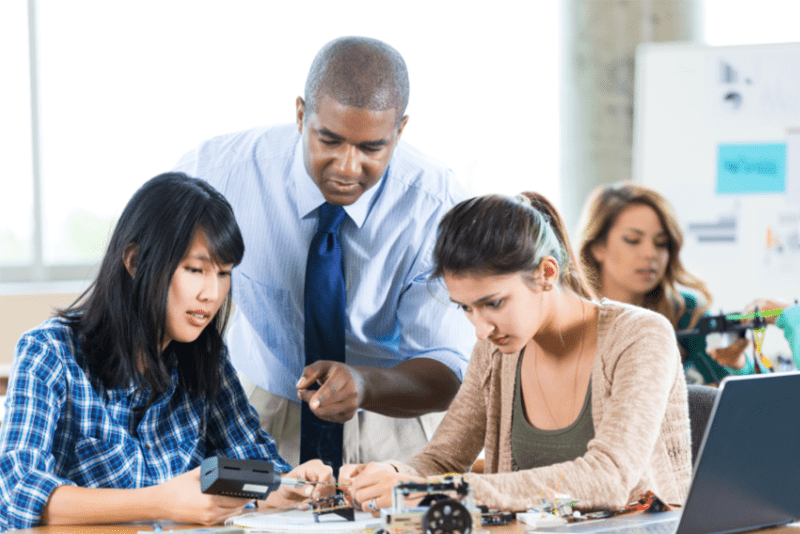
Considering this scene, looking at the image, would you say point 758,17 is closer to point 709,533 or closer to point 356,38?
point 356,38

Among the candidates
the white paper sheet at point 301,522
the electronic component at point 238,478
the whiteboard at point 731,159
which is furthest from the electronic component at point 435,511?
the whiteboard at point 731,159

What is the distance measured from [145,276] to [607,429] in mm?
884

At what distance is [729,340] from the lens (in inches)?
115

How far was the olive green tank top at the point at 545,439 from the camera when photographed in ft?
5.20

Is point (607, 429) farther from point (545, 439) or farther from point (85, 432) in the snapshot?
point (85, 432)

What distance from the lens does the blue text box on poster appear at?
3.31 m

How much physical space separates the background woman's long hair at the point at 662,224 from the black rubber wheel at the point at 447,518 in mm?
1937

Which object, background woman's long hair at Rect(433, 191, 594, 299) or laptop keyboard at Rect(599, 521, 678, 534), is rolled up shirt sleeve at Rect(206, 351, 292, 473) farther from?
laptop keyboard at Rect(599, 521, 678, 534)

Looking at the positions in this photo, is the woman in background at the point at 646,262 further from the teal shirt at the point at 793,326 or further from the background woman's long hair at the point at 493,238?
the background woman's long hair at the point at 493,238

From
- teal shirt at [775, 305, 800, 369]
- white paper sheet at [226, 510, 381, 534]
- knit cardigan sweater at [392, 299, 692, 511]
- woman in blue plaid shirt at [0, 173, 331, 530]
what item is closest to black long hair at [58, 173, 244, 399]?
woman in blue plaid shirt at [0, 173, 331, 530]

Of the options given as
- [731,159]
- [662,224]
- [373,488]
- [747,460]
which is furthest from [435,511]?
[731,159]

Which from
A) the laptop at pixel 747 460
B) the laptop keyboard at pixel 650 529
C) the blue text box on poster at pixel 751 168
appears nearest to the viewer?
the laptop at pixel 747 460

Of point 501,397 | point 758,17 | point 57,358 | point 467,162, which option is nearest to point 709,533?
point 501,397

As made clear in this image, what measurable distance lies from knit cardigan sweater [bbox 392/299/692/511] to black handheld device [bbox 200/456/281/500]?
31 centimetres
